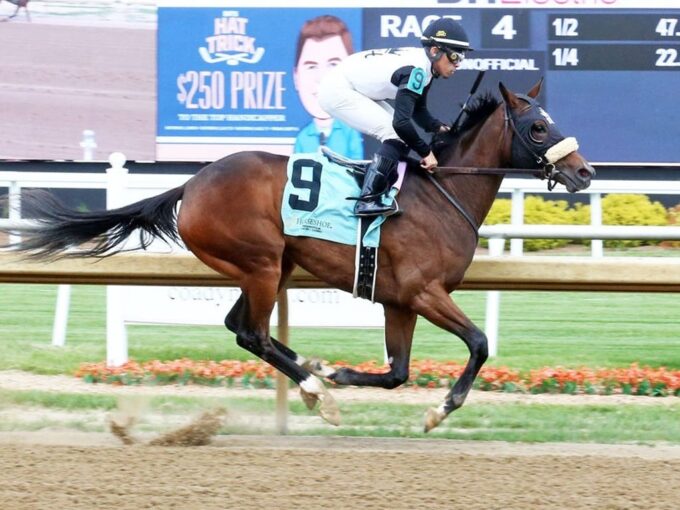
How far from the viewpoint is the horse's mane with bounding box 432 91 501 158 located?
5.85 m

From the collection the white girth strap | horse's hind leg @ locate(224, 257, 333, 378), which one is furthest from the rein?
horse's hind leg @ locate(224, 257, 333, 378)

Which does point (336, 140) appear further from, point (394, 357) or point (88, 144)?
point (394, 357)

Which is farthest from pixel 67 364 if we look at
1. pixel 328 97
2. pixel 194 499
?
pixel 194 499

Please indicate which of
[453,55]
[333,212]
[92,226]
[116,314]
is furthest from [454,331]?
[116,314]

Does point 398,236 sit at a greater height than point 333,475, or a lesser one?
greater

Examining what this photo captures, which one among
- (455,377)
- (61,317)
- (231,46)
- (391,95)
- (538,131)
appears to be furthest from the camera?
(231,46)

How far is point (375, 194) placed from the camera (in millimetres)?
5535

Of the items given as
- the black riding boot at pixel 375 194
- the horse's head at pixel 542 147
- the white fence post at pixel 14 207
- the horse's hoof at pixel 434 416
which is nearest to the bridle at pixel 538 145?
the horse's head at pixel 542 147

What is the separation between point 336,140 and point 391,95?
7.72 m

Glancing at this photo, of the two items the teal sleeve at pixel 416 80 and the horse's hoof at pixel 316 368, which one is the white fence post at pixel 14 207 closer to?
the horse's hoof at pixel 316 368

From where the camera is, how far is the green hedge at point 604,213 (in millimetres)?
13062

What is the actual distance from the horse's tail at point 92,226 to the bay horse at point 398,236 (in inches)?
6.0

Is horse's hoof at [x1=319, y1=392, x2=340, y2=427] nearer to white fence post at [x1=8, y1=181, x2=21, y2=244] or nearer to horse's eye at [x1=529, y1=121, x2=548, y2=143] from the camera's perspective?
horse's eye at [x1=529, y1=121, x2=548, y2=143]

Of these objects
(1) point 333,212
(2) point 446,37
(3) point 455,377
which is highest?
(2) point 446,37
